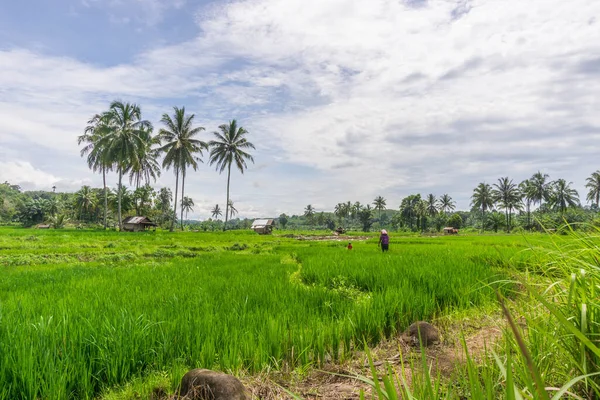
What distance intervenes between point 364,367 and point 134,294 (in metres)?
3.55

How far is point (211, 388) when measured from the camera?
2107mm


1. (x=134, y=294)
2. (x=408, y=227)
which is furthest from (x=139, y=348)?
(x=408, y=227)

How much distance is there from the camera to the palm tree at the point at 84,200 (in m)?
54.4

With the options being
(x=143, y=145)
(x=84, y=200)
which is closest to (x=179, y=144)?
(x=143, y=145)

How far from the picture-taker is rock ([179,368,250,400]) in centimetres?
208

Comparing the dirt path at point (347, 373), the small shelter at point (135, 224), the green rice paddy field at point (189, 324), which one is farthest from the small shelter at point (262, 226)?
the dirt path at point (347, 373)

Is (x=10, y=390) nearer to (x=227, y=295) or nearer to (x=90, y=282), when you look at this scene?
(x=227, y=295)

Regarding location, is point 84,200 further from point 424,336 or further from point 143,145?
point 424,336

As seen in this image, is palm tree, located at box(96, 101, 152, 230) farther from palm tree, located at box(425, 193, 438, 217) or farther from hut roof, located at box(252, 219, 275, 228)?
palm tree, located at box(425, 193, 438, 217)

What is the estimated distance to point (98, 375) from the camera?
2465 millimetres

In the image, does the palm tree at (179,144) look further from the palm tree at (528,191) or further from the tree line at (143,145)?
the palm tree at (528,191)

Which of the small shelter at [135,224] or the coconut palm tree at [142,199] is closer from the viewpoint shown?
the small shelter at [135,224]

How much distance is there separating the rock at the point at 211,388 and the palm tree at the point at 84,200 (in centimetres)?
6289

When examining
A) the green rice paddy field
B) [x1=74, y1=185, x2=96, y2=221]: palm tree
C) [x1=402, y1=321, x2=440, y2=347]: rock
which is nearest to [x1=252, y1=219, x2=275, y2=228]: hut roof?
[x1=74, y1=185, x2=96, y2=221]: palm tree
